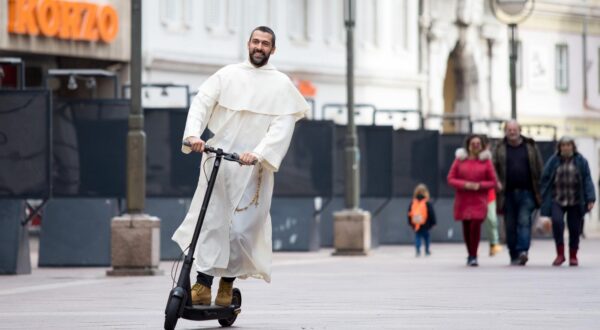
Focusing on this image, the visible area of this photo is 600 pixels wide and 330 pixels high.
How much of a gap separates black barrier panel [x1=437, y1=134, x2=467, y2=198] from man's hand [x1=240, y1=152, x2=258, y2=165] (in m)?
26.2

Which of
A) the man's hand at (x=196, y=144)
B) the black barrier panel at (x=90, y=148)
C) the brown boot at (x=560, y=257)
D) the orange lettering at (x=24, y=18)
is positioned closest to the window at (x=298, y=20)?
the orange lettering at (x=24, y=18)

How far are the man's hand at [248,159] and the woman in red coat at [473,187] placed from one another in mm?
12780

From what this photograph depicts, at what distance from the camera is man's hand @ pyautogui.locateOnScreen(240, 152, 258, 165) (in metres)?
13.5

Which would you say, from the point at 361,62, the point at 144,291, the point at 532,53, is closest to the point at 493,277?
the point at 144,291

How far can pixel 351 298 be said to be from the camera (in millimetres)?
17719

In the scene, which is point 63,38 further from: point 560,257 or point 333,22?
point 560,257

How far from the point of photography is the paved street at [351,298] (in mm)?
14539

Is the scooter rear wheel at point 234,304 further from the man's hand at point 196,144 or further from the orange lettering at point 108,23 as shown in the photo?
the orange lettering at point 108,23

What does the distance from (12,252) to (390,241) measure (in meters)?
16.7

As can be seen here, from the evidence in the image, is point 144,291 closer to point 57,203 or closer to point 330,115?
point 57,203

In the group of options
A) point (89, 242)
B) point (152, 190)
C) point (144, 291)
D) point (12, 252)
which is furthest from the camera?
point (152, 190)

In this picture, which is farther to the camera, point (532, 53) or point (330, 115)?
point (532, 53)

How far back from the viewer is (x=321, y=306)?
16.5 m

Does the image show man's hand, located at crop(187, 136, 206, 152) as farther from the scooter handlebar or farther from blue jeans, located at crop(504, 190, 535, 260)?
blue jeans, located at crop(504, 190, 535, 260)
